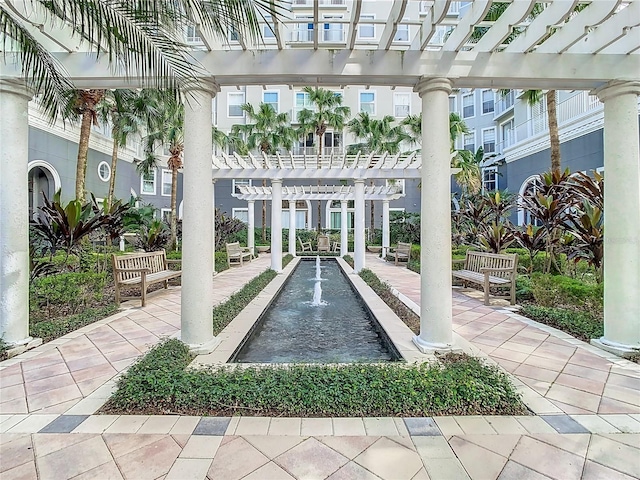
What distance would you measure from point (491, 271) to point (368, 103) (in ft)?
62.5

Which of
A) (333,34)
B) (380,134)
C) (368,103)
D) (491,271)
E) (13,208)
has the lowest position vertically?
(491,271)

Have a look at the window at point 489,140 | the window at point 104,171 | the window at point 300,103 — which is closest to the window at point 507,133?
the window at point 489,140

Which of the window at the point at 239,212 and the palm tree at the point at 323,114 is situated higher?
the palm tree at the point at 323,114

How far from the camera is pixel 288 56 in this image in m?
3.92

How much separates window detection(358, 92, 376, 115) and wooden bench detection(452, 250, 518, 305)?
17091mm

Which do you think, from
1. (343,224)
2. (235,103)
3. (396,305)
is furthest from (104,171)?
(396,305)

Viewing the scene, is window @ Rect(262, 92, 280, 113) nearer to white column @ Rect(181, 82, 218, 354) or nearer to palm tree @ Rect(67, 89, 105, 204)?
palm tree @ Rect(67, 89, 105, 204)

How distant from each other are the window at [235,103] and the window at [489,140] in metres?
15.7

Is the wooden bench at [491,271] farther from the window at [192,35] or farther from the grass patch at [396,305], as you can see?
the window at [192,35]

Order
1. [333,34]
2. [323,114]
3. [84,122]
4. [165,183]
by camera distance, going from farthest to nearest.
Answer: [165,183]
[323,114]
[333,34]
[84,122]

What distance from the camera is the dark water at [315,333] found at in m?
4.26

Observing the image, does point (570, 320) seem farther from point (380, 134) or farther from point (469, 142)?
point (469, 142)

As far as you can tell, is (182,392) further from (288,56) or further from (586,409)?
(288,56)

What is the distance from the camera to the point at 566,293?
18.3 ft
